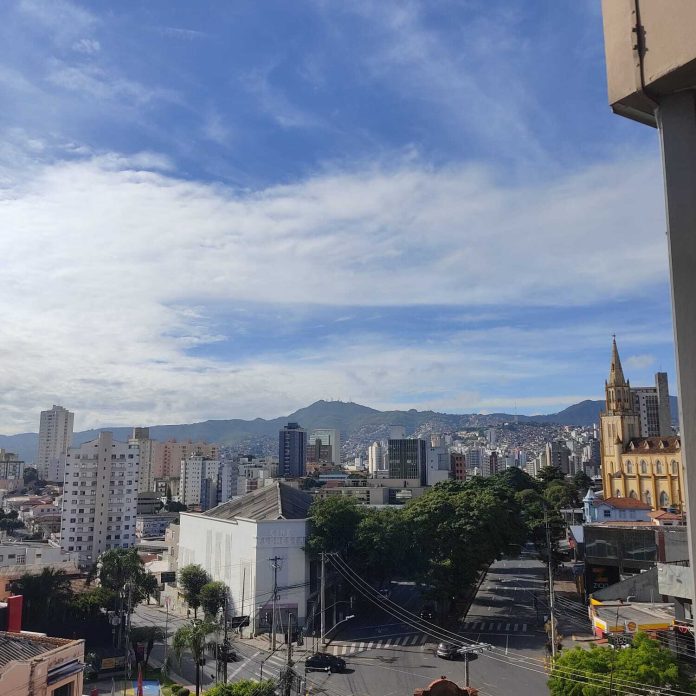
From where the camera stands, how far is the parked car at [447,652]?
32.5 metres

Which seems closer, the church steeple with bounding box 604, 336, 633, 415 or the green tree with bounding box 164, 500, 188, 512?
the church steeple with bounding box 604, 336, 633, 415

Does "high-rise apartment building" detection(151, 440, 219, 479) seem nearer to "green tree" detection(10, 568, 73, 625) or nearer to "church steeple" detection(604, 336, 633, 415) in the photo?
"church steeple" detection(604, 336, 633, 415)

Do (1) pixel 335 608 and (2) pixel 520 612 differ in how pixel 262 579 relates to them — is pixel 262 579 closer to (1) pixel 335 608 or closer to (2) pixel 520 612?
(1) pixel 335 608

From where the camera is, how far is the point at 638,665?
1786 centimetres

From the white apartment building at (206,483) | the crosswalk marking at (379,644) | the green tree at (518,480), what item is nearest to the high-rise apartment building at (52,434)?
the white apartment building at (206,483)

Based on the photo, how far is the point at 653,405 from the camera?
6565 inches

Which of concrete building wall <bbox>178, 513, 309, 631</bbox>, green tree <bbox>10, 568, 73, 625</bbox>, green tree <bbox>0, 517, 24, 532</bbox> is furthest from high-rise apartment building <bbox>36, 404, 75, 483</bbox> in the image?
concrete building wall <bbox>178, 513, 309, 631</bbox>

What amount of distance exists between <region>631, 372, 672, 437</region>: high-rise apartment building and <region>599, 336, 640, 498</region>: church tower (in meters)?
76.6

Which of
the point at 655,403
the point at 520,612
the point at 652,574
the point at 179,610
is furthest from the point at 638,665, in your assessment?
the point at 655,403

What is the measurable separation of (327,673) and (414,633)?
875 cm

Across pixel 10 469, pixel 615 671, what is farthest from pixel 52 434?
pixel 615 671

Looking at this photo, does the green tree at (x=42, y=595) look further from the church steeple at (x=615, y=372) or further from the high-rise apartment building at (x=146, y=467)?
the high-rise apartment building at (x=146, y=467)

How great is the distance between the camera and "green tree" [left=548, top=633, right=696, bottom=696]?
17625 mm

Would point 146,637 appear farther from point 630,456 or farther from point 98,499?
point 630,456
